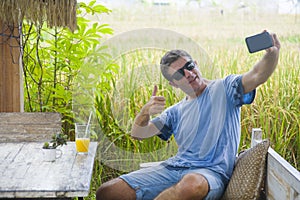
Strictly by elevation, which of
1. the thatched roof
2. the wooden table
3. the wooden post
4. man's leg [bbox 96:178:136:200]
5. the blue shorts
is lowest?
man's leg [bbox 96:178:136:200]

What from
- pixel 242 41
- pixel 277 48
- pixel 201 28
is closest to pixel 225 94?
pixel 277 48

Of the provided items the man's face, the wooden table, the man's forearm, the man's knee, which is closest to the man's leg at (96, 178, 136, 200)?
the wooden table

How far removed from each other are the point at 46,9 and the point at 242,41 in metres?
2.33

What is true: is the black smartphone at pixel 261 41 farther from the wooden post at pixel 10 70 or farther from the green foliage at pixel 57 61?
the wooden post at pixel 10 70

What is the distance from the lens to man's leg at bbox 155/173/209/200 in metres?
2.21

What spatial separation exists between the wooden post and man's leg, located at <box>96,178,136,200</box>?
834 millimetres

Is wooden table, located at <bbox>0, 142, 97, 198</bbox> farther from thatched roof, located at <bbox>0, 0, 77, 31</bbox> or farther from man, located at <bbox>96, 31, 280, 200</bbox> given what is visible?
thatched roof, located at <bbox>0, 0, 77, 31</bbox>

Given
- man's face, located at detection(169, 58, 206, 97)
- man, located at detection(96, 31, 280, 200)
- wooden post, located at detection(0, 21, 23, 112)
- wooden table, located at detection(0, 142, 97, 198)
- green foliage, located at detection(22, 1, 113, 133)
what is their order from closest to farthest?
wooden table, located at detection(0, 142, 97, 198) → man, located at detection(96, 31, 280, 200) → man's face, located at detection(169, 58, 206, 97) → wooden post, located at detection(0, 21, 23, 112) → green foliage, located at detection(22, 1, 113, 133)

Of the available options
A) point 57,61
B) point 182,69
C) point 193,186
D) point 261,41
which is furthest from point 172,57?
point 57,61

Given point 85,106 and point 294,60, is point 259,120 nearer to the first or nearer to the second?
point 294,60

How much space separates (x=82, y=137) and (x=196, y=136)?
570 mm

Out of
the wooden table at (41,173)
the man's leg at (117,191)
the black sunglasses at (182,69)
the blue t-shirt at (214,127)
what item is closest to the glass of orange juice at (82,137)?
the wooden table at (41,173)

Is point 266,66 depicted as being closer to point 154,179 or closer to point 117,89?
point 154,179

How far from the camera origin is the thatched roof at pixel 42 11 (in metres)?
2.73
